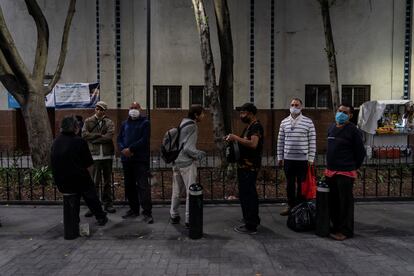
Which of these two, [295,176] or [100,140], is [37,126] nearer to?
[100,140]

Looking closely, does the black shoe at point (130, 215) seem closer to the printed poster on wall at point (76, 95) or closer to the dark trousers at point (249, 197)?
the dark trousers at point (249, 197)

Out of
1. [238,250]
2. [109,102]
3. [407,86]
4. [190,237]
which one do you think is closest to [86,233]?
[190,237]

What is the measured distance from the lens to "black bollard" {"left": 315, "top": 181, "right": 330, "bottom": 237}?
19.6 ft

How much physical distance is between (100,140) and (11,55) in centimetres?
394

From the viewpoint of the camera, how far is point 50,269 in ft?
16.1

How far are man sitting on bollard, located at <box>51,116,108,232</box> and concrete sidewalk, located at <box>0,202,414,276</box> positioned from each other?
725mm

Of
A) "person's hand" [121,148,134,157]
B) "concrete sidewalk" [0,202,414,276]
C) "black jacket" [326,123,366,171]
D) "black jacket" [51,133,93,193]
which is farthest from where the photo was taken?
"person's hand" [121,148,134,157]

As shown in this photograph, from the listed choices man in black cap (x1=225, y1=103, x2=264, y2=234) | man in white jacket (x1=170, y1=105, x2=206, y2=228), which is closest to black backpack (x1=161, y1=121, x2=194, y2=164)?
man in white jacket (x1=170, y1=105, x2=206, y2=228)

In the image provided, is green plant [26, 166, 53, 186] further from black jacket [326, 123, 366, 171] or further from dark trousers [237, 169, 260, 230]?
black jacket [326, 123, 366, 171]

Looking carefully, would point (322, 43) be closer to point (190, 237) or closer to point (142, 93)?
point (142, 93)

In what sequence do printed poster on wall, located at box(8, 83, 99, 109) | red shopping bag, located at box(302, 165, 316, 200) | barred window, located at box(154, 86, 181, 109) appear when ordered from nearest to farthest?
red shopping bag, located at box(302, 165, 316, 200) → printed poster on wall, located at box(8, 83, 99, 109) → barred window, located at box(154, 86, 181, 109)

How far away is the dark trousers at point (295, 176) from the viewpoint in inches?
270

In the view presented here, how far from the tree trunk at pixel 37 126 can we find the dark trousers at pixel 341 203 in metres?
6.90

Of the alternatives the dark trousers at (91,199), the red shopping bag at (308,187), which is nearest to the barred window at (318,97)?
the red shopping bag at (308,187)
